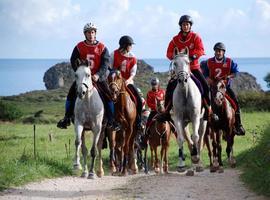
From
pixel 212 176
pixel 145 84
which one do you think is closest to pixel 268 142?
pixel 212 176

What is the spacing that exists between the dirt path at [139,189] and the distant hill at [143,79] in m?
66.1

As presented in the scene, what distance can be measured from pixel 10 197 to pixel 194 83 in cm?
576

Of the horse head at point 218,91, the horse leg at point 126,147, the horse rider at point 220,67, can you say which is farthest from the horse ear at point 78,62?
the horse rider at point 220,67

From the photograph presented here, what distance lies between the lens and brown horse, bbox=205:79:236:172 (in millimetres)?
17770

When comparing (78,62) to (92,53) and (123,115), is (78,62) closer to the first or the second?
(92,53)

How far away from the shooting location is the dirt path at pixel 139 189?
1244 cm

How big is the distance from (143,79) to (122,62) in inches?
3214

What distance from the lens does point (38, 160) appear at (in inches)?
639

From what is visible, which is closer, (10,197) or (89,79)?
(10,197)

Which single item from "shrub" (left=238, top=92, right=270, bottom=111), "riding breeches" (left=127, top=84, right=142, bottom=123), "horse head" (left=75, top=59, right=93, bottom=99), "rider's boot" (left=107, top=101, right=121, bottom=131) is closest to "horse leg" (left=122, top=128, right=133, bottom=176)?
"riding breeches" (left=127, top=84, right=142, bottom=123)

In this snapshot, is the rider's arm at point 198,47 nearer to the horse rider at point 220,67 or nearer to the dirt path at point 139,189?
the horse rider at point 220,67

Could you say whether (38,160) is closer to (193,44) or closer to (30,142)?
(193,44)

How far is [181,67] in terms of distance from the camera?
1477 centimetres

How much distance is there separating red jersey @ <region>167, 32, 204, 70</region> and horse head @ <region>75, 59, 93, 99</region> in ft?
7.78
